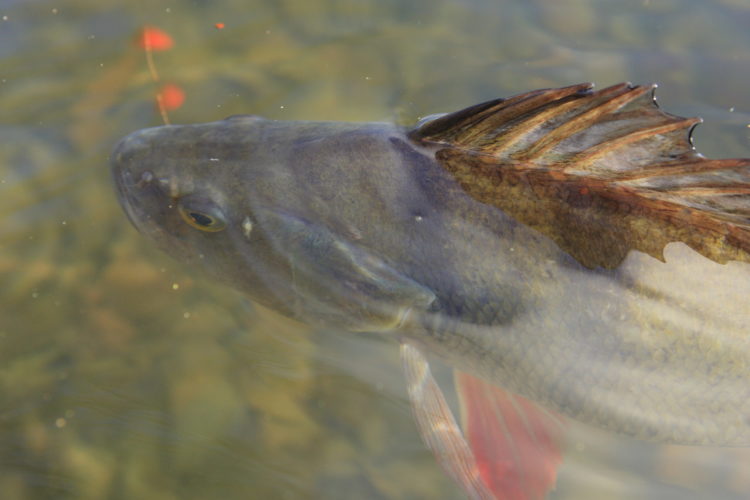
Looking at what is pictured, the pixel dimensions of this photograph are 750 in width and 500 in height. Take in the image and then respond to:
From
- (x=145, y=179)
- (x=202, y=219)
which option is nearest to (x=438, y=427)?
(x=202, y=219)

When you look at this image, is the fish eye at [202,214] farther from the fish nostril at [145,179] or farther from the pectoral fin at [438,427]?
the pectoral fin at [438,427]

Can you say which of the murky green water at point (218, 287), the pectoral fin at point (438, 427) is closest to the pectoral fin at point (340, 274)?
the pectoral fin at point (438, 427)

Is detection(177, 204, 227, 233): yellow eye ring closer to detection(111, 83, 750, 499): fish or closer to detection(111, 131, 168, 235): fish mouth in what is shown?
detection(111, 83, 750, 499): fish

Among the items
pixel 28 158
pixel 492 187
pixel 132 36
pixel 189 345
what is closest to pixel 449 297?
pixel 492 187

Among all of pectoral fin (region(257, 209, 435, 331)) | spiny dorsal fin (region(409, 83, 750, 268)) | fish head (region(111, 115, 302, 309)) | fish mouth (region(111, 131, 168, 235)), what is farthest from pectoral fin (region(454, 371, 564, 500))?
fish mouth (region(111, 131, 168, 235))

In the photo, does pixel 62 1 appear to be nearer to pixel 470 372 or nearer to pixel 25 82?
pixel 25 82

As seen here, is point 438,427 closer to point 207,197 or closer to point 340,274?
point 340,274
